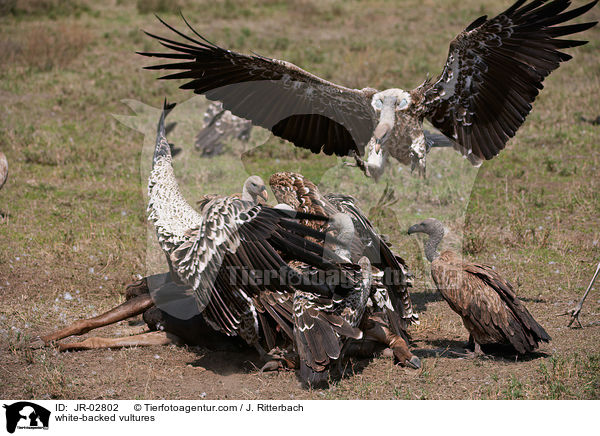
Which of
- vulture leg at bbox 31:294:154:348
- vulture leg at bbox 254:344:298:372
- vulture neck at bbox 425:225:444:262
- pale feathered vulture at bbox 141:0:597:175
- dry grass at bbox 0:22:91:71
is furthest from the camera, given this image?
dry grass at bbox 0:22:91:71

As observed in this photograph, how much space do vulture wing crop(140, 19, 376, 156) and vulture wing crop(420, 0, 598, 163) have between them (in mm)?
747

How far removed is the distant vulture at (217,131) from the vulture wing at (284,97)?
345 centimetres

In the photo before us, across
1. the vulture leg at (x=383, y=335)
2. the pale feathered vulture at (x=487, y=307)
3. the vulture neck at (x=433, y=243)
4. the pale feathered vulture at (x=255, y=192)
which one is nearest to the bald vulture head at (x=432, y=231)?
the vulture neck at (x=433, y=243)

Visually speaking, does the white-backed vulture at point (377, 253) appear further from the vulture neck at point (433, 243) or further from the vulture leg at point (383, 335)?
the vulture neck at point (433, 243)

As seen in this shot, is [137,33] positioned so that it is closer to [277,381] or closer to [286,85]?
[286,85]

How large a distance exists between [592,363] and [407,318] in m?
1.31

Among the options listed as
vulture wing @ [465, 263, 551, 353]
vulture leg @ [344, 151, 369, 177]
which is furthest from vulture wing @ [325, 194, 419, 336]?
vulture leg @ [344, 151, 369, 177]

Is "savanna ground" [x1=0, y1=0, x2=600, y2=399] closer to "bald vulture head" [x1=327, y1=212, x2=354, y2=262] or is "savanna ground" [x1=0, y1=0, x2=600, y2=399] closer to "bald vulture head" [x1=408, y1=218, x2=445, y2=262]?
"bald vulture head" [x1=408, y1=218, x2=445, y2=262]

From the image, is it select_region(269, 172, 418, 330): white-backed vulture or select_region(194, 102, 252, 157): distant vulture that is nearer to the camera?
select_region(269, 172, 418, 330): white-backed vulture

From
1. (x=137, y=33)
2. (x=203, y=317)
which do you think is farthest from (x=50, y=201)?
(x=137, y=33)

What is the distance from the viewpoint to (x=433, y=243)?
18.9ft

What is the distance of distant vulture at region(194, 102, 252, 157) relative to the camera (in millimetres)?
10359
